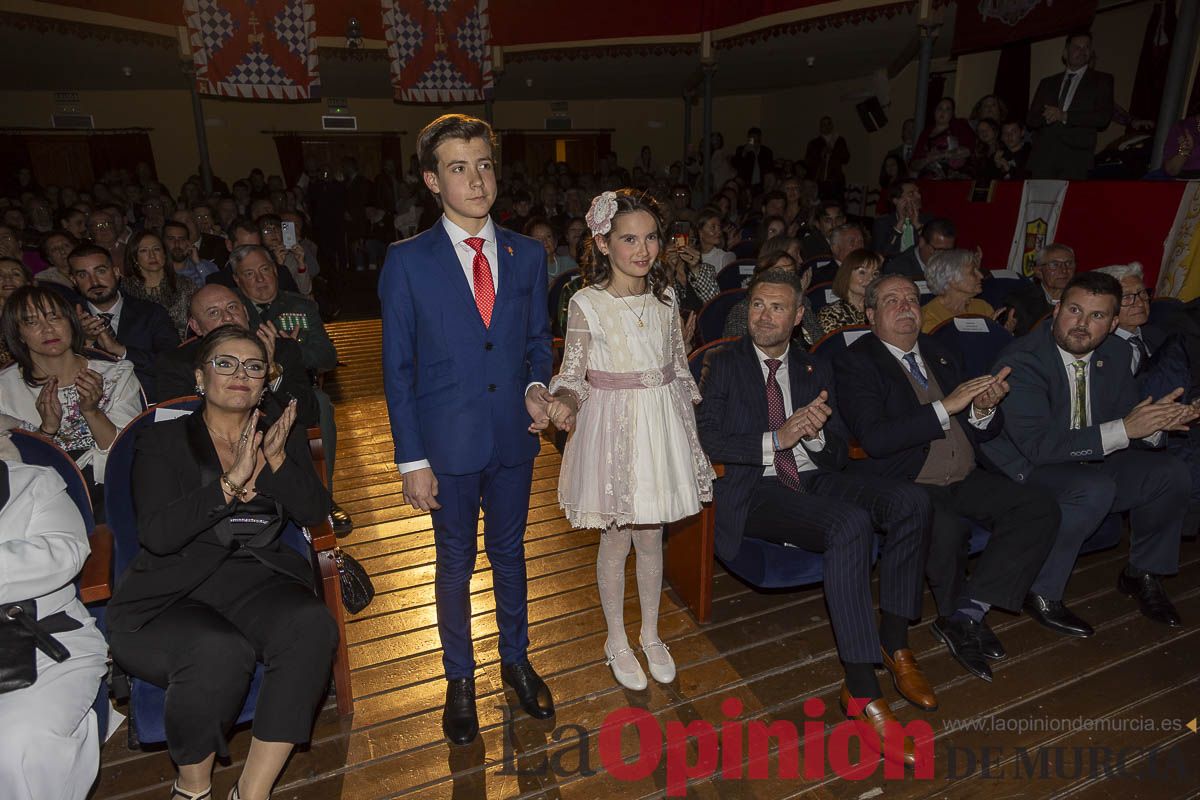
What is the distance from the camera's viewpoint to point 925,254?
5.08m

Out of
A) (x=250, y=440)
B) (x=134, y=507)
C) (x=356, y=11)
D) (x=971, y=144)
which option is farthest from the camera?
(x=356, y=11)

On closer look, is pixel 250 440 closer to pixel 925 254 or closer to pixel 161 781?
pixel 161 781

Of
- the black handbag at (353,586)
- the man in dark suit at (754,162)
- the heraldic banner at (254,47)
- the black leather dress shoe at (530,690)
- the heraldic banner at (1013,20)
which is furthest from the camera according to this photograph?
the man in dark suit at (754,162)

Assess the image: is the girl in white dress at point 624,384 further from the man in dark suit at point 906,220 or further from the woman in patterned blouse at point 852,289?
the man in dark suit at point 906,220

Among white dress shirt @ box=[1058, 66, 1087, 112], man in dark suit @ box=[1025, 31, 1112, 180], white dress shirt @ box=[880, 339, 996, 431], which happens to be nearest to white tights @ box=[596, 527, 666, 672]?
white dress shirt @ box=[880, 339, 996, 431]

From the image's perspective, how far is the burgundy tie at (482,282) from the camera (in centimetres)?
212

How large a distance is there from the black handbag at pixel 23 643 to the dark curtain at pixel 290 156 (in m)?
16.0

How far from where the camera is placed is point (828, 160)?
13.3 m

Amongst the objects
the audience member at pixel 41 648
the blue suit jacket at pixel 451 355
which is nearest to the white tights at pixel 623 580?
the blue suit jacket at pixel 451 355

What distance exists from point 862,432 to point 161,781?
2572 millimetres

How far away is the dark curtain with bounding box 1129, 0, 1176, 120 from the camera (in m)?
8.78

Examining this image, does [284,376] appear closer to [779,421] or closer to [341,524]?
[341,524]

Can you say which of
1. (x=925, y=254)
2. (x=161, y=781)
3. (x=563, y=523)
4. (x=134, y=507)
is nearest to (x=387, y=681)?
(x=161, y=781)

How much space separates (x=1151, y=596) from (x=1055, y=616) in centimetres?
46
